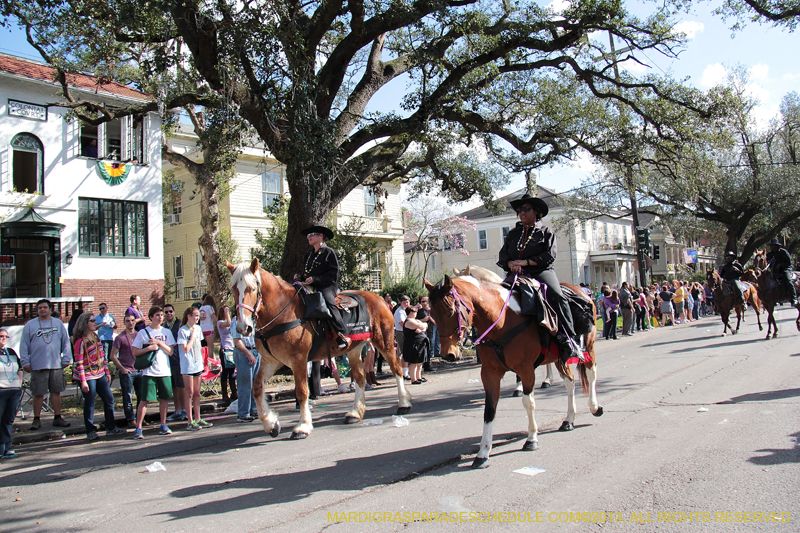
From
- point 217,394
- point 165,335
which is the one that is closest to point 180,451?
point 165,335

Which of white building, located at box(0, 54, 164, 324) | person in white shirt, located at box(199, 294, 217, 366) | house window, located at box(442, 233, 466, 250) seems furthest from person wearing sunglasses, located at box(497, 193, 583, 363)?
house window, located at box(442, 233, 466, 250)

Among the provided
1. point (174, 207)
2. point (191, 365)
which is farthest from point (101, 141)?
point (191, 365)

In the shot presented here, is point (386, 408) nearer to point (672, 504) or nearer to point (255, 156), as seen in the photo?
point (672, 504)

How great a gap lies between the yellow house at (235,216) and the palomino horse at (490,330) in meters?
20.3

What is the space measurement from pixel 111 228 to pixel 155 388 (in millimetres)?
15319

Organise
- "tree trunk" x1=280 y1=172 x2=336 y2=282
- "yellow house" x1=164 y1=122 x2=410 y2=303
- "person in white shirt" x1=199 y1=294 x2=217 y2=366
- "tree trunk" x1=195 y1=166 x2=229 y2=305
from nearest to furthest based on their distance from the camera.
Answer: "person in white shirt" x1=199 y1=294 x2=217 y2=366
"tree trunk" x1=280 y1=172 x2=336 y2=282
"tree trunk" x1=195 y1=166 x2=229 y2=305
"yellow house" x1=164 y1=122 x2=410 y2=303

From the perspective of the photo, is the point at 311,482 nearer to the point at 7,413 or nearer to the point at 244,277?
the point at 244,277

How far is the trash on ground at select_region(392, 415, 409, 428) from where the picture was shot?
8.11 meters

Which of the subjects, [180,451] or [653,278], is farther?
[653,278]

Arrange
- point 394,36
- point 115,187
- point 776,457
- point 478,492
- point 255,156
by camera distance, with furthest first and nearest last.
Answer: point 255,156 < point 115,187 < point 394,36 < point 776,457 < point 478,492

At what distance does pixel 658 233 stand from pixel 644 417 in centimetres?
6177

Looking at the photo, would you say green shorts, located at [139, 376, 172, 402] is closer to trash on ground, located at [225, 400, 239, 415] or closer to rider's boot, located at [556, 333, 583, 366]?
trash on ground, located at [225, 400, 239, 415]

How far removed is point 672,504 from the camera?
4508 millimetres

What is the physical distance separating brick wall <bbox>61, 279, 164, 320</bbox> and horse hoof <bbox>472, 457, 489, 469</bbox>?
59.6 feet
